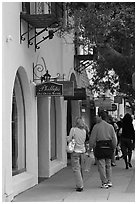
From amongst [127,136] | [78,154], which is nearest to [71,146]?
[78,154]

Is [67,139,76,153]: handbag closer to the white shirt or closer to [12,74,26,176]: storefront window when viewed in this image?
the white shirt

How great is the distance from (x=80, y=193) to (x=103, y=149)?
4.19 ft

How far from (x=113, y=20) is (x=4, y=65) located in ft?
11.8

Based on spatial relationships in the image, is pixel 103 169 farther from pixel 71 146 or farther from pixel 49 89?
pixel 49 89

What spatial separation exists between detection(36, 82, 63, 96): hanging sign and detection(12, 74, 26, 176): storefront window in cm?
47

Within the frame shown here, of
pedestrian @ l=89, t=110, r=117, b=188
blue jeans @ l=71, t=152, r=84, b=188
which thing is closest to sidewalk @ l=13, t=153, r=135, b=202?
blue jeans @ l=71, t=152, r=84, b=188

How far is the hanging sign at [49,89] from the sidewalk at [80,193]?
2.34 metres

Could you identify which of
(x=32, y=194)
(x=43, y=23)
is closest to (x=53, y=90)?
(x=43, y=23)

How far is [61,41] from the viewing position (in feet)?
51.7

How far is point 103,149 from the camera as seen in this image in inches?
436

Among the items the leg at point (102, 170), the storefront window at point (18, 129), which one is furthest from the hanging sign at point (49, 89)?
the leg at point (102, 170)

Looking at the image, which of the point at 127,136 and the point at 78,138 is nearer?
the point at 78,138

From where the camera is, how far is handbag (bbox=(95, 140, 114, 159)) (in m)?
11.1

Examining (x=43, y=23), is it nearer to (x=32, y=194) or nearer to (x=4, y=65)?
(x=4, y=65)
